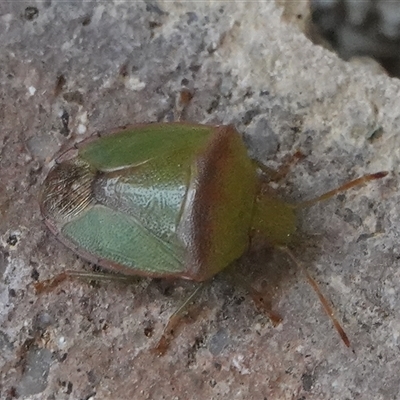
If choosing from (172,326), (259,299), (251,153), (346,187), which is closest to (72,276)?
(172,326)

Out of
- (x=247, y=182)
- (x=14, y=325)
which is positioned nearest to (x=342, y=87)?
(x=247, y=182)

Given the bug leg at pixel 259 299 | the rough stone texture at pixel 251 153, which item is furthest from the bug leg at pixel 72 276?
the bug leg at pixel 259 299

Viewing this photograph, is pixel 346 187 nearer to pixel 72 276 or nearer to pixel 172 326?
pixel 172 326

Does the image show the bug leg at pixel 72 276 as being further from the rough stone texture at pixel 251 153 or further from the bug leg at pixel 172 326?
the bug leg at pixel 172 326

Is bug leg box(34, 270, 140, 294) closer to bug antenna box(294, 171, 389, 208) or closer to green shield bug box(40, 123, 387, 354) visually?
green shield bug box(40, 123, 387, 354)

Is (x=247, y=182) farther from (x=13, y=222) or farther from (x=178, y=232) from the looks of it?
(x=13, y=222)

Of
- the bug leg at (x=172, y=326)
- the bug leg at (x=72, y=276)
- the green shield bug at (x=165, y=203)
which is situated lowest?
the bug leg at (x=172, y=326)
